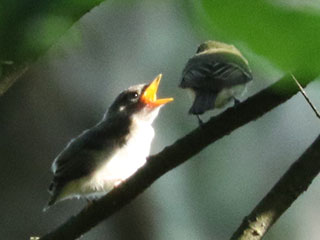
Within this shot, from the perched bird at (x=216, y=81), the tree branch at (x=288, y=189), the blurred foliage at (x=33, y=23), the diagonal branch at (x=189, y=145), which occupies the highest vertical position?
the perched bird at (x=216, y=81)

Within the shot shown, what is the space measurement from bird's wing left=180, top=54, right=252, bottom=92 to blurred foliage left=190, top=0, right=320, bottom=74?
8.92 feet

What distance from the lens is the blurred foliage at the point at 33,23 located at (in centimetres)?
56

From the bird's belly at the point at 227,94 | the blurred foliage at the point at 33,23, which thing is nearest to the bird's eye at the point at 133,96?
the bird's belly at the point at 227,94

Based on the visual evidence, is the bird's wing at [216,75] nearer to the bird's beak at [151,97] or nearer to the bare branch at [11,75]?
the bird's beak at [151,97]

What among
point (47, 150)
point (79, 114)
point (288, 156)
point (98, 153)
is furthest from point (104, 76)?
point (98, 153)

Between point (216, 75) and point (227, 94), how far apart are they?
93 millimetres

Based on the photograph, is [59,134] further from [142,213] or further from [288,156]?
[288,156]

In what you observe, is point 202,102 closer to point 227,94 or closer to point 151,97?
point 227,94

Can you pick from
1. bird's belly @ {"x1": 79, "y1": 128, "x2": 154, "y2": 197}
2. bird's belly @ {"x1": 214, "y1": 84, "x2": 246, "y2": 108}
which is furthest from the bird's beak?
bird's belly @ {"x1": 79, "y1": 128, "x2": 154, "y2": 197}

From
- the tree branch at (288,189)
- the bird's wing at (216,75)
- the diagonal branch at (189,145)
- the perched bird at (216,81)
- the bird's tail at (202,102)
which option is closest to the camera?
the diagonal branch at (189,145)

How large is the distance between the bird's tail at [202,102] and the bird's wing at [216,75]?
7cm

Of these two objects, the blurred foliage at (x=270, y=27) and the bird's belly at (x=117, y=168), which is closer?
the blurred foliage at (x=270, y=27)

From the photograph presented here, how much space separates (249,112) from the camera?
1692mm

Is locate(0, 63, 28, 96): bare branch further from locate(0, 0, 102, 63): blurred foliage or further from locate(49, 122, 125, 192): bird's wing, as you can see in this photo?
locate(49, 122, 125, 192): bird's wing
